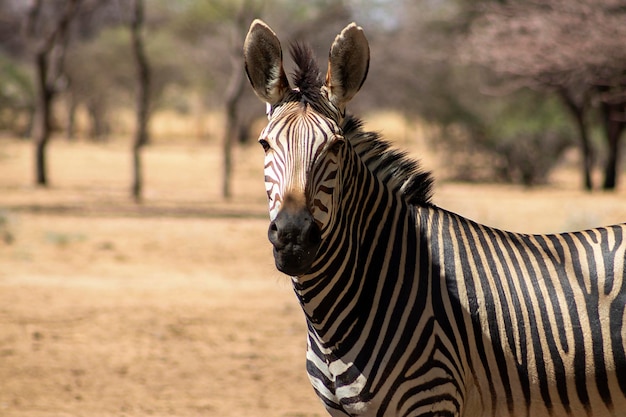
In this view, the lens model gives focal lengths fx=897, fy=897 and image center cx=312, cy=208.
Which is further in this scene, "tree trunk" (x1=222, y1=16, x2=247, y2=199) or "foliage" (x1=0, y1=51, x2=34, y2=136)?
"foliage" (x1=0, y1=51, x2=34, y2=136)

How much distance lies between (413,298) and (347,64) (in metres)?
0.86

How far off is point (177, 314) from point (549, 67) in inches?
290

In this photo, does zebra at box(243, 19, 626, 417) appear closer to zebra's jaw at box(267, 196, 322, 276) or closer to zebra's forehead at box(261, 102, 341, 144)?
zebra's forehead at box(261, 102, 341, 144)

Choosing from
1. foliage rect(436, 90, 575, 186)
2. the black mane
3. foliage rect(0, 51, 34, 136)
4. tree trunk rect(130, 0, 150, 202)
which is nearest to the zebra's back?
the black mane

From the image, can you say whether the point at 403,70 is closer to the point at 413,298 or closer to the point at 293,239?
the point at 413,298

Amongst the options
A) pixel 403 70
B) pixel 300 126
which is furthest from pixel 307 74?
pixel 403 70

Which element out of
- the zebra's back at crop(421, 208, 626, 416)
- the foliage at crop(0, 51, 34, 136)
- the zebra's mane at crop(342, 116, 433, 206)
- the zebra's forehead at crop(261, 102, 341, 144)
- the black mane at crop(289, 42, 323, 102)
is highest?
the foliage at crop(0, 51, 34, 136)

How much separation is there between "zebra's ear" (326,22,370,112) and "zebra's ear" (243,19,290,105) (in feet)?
0.57

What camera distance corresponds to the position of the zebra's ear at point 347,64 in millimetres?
Result: 3111

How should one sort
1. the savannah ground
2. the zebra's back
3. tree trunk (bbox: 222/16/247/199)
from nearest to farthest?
the zebra's back < the savannah ground < tree trunk (bbox: 222/16/247/199)

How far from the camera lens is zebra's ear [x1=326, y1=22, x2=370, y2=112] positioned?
311cm

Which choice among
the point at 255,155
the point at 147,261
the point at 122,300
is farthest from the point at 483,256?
the point at 255,155

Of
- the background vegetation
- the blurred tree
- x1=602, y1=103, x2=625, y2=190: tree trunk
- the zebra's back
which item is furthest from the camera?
x1=602, y1=103, x2=625, y2=190: tree trunk

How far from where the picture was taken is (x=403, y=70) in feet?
105
